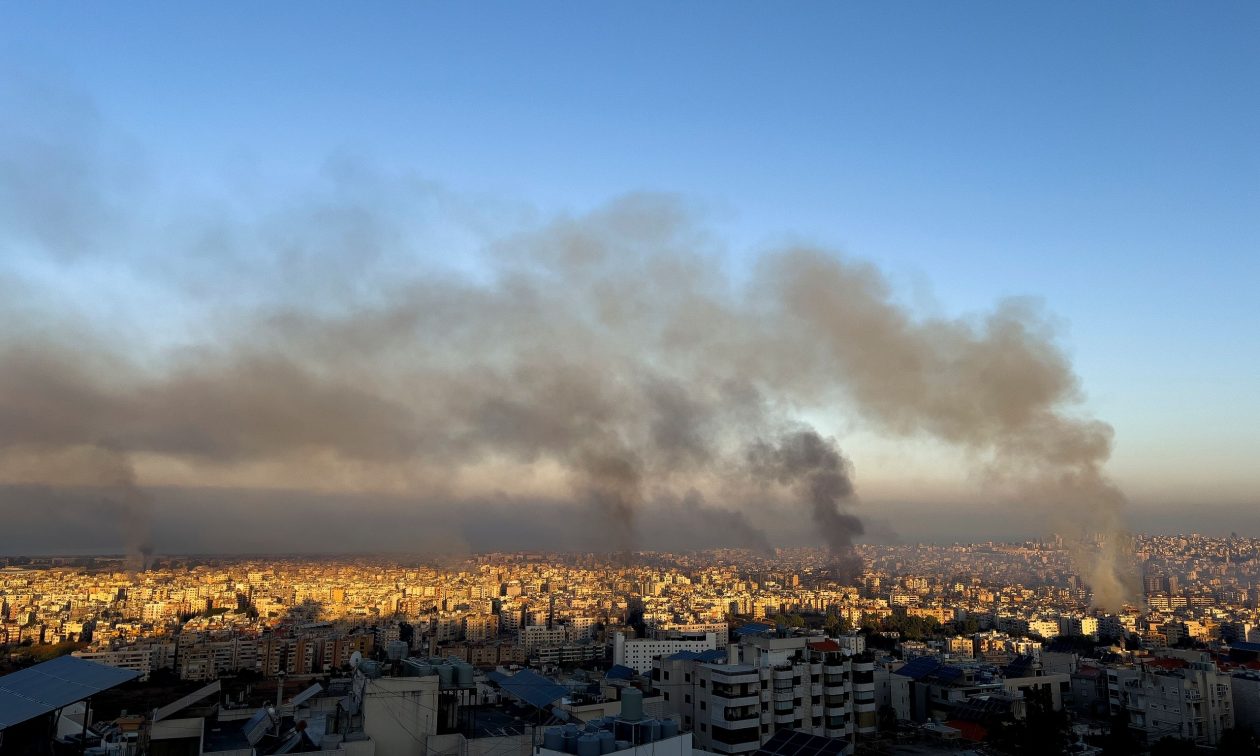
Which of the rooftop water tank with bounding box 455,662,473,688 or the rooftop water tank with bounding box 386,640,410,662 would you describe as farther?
the rooftop water tank with bounding box 386,640,410,662

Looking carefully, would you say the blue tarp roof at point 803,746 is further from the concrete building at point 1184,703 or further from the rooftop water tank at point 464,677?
the concrete building at point 1184,703

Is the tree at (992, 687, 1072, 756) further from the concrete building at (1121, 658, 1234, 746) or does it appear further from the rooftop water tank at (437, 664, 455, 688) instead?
the rooftop water tank at (437, 664, 455, 688)

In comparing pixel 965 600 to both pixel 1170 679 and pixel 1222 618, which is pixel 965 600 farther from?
pixel 1170 679

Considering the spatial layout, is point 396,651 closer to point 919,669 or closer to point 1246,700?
point 919,669

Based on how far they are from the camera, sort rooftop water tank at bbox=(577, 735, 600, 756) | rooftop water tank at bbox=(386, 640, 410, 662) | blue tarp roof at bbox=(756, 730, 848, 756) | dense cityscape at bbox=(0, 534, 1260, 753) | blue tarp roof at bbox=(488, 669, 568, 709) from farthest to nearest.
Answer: dense cityscape at bbox=(0, 534, 1260, 753) → blue tarp roof at bbox=(756, 730, 848, 756) → blue tarp roof at bbox=(488, 669, 568, 709) → rooftop water tank at bbox=(386, 640, 410, 662) → rooftop water tank at bbox=(577, 735, 600, 756)

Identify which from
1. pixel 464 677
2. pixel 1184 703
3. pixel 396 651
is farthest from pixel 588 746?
pixel 1184 703

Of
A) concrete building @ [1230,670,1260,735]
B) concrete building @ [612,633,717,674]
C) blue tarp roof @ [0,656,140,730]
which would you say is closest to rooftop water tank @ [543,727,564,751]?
blue tarp roof @ [0,656,140,730]

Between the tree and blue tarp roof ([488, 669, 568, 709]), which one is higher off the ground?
blue tarp roof ([488, 669, 568, 709])
